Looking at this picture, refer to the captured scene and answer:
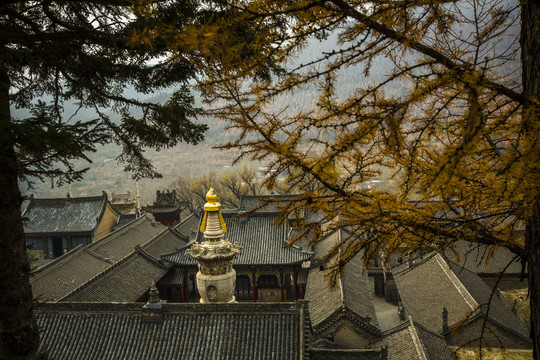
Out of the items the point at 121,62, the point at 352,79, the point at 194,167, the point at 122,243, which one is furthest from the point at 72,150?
the point at 352,79

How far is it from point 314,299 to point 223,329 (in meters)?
7.15

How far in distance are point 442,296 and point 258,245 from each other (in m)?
Answer: 9.17

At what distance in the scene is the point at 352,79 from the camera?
547ft

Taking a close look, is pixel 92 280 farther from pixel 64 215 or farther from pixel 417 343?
pixel 64 215

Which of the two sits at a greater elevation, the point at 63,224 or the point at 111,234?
the point at 63,224

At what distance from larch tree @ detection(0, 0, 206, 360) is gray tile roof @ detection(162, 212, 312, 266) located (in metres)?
14.6

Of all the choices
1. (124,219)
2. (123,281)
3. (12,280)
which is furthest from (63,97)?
(124,219)

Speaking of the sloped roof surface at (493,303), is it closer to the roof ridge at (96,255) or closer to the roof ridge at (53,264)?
the roof ridge at (96,255)

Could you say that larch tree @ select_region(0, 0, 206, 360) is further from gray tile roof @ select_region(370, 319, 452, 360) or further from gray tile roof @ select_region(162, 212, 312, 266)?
gray tile roof @ select_region(162, 212, 312, 266)

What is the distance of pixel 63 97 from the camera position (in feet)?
22.6

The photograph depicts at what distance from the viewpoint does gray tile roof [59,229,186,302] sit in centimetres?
1634

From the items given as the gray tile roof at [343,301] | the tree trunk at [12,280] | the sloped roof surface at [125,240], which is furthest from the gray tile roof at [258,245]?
the tree trunk at [12,280]

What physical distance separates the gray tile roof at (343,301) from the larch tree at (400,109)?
31.2ft

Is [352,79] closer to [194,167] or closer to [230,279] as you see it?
[194,167]
